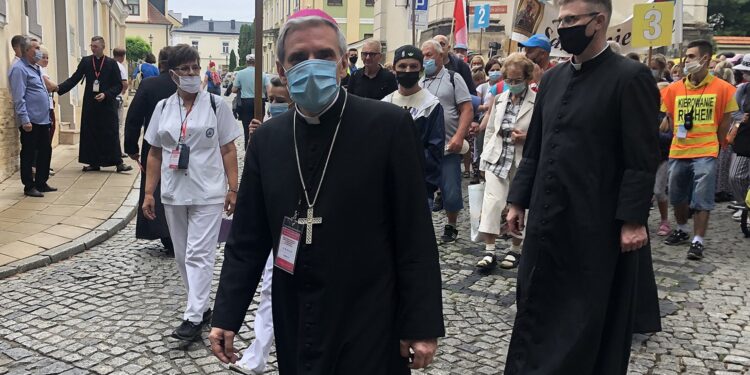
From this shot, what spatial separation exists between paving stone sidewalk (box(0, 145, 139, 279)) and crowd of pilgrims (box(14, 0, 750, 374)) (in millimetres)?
1678

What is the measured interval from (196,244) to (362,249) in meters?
2.68

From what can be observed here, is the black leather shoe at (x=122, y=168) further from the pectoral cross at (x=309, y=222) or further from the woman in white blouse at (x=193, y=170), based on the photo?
the pectoral cross at (x=309, y=222)

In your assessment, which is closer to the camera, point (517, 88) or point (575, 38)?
point (575, 38)

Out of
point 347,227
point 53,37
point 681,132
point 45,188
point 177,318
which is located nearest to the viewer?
point 347,227

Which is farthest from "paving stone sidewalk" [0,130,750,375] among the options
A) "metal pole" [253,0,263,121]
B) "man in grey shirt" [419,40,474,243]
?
"metal pole" [253,0,263,121]

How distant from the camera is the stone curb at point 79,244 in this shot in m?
6.39

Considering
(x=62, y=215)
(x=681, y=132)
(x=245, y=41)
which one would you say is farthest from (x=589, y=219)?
(x=245, y=41)

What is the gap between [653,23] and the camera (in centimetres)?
959

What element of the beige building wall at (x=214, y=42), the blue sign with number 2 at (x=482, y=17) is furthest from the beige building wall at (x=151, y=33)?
the beige building wall at (x=214, y=42)

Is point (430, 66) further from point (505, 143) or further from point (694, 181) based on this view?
point (694, 181)

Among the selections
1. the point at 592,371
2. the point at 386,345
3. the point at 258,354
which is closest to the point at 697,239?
the point at 592,371

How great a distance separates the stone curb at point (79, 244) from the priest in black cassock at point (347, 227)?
4859 mm

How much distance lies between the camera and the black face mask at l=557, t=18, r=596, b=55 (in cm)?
341

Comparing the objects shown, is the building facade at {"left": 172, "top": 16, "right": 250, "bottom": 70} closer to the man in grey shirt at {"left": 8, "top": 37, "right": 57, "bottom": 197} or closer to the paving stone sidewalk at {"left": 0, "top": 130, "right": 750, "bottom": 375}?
the man in grey shirt at {"left": 8, "top": 37, "right": 57, "bottom": 197}
